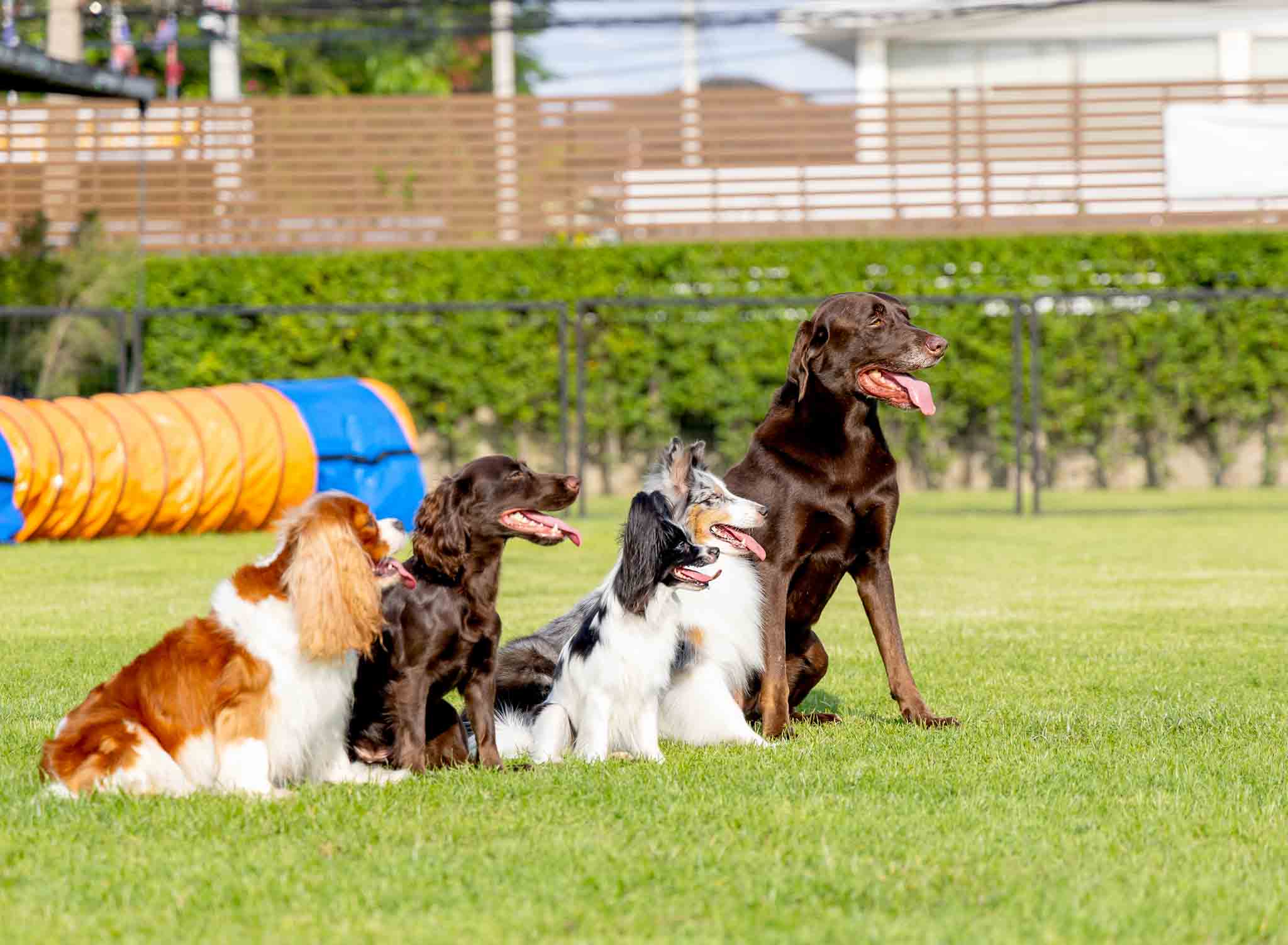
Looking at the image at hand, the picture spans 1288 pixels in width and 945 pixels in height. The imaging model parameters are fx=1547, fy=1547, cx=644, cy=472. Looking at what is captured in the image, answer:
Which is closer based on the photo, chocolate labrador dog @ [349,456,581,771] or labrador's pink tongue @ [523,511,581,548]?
chocolate labrador dog @ [349,456,581,771]

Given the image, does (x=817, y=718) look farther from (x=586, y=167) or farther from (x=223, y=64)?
(x=223, y=64)

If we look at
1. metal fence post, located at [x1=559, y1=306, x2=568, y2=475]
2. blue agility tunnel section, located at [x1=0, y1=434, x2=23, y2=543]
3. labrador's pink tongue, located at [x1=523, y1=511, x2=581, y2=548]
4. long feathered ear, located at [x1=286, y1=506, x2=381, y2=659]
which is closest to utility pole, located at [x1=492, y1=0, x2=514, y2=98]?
metal fence post, located at [x1=559, y1=306, x2=568, y2=475]

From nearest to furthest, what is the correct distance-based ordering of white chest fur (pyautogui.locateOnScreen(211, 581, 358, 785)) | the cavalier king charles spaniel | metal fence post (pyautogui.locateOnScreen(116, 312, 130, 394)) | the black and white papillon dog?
the cavalier king charles spaniel, white chest fur (pyautogui.locateOnScreen(211, 581, 358, 785)), the black and white papillon dog, metal fence post (pyautogui.locateOnScreen(116, 312, 130, 394))

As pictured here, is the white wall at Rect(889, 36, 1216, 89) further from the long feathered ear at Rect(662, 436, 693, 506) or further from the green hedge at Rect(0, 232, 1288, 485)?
the long feathered ear at Rect(662, 436, 693, 506)

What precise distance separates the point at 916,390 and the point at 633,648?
159cm

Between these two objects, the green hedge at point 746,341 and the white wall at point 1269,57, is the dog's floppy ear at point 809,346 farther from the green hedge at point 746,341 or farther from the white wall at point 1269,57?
the white wall at point 1269,57

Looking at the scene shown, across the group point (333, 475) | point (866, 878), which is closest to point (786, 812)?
point (866, 878)

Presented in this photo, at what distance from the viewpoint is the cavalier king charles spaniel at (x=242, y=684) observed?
4.71m

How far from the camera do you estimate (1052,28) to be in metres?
32.6

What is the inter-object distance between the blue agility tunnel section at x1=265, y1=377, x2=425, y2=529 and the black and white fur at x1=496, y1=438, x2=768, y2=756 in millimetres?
8783

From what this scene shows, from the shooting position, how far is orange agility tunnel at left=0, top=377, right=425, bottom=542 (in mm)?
13867

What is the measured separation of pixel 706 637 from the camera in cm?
600

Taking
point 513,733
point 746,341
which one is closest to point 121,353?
point 746,341

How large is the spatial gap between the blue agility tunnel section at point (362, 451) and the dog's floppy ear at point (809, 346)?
29.7ft
